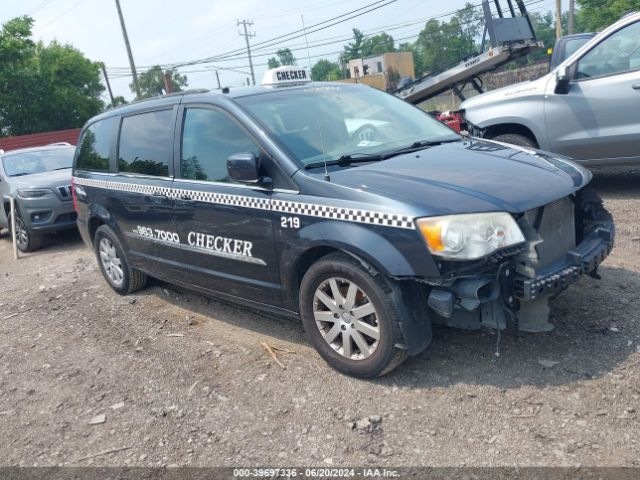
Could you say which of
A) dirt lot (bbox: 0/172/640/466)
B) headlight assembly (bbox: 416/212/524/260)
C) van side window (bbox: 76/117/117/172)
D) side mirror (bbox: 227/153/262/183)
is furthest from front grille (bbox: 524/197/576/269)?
van side window (bbox: 76/117/117/172)

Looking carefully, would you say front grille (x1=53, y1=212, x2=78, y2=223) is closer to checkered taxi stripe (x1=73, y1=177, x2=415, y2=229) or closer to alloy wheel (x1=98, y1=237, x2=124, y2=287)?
alloy wheel (x1=98, y1=237, x2=124, y2=287)

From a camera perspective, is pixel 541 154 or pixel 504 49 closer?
pixel 541 154

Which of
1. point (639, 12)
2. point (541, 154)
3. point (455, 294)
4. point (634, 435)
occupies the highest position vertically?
point (639, 12)

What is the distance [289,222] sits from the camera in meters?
3.45

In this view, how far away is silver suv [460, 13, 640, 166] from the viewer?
19.6 feet

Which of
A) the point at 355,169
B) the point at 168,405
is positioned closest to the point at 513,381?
the point at 355,169

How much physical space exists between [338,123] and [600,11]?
38.3m

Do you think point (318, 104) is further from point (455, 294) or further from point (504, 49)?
point (504, 49)

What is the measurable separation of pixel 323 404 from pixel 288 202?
3.95 ft

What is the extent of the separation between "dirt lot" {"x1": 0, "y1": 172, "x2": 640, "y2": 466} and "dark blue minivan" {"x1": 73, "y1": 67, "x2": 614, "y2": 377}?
1.06ft

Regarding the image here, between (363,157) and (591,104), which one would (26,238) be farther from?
(591,104)

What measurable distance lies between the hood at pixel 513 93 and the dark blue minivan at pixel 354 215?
8.95 feet

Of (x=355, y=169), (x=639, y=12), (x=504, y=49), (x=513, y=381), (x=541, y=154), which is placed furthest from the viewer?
(x=504, y=49)

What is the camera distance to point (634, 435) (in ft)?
8.70
